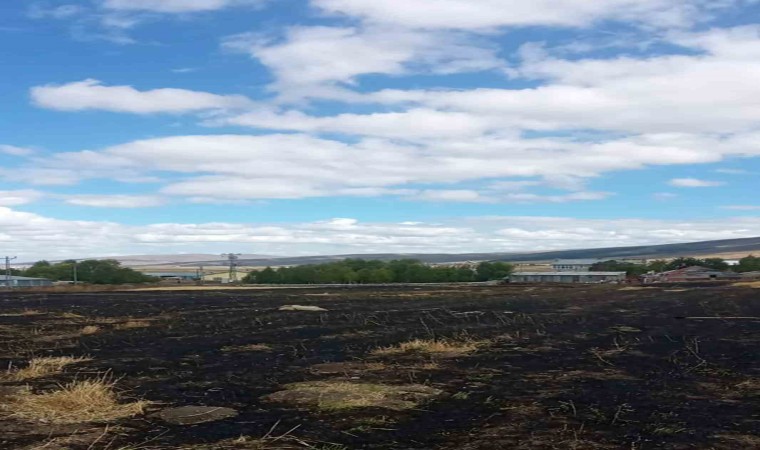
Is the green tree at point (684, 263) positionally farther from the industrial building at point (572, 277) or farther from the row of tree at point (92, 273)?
the row of tree at point (92, 273)

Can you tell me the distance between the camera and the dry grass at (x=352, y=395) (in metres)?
11.2

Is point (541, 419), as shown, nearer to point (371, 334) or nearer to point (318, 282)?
point (371, 334)

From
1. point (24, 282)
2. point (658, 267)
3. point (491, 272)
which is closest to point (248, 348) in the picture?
point (491, 272)

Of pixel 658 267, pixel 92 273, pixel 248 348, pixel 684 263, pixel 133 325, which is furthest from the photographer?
pixel 658 267

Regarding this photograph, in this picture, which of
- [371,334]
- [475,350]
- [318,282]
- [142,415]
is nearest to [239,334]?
[371,334]

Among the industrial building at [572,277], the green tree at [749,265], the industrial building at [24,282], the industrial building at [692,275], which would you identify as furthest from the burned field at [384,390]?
the green tree at [749,265]

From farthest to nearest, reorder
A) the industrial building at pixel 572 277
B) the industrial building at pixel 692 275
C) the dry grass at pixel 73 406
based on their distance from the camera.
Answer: the industrial building at pixel 572 277 < the industrial building at pixel 692 275 < the dry grass at pixel 73 406

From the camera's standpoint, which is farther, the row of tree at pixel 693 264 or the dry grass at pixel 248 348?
the row of tree at pixel 693 264

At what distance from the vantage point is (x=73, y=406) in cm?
1077

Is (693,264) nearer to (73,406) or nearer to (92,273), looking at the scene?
(92,273)

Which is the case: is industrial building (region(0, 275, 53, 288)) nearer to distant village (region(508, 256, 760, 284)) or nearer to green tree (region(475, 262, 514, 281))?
green tree (region(475, 262, 514, 281))

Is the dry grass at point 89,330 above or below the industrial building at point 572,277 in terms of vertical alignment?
above

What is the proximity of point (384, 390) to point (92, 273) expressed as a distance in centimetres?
12078

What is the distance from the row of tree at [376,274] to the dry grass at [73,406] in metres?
105
